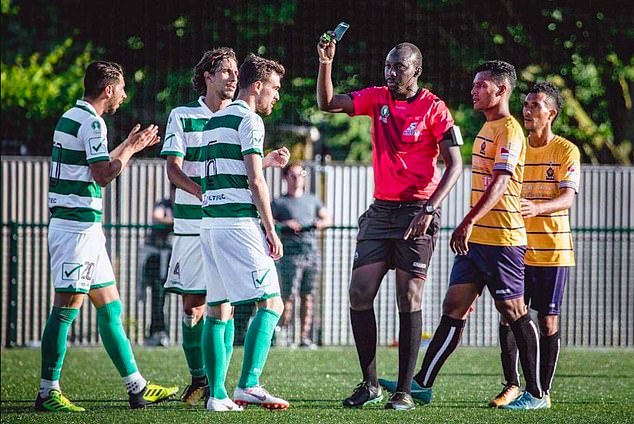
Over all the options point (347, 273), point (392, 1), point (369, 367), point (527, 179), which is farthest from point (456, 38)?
point (369, 367)

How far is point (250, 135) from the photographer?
290 inches

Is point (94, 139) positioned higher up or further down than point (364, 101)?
further down

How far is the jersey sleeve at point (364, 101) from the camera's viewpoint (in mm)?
8023

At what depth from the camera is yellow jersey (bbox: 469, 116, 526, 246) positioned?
7965mm

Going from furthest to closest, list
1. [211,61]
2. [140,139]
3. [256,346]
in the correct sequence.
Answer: [211,61]
[140,139]
[256,346]

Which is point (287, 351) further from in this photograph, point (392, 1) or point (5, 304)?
point (392, 1)

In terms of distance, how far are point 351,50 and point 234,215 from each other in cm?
1094

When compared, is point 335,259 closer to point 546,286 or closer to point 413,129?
point 546,286

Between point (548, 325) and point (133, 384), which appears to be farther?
point (548, 325)

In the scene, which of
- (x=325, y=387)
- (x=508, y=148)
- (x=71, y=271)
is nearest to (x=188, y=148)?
(x=71, y=271)

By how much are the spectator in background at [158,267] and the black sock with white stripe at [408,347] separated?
23.2ft

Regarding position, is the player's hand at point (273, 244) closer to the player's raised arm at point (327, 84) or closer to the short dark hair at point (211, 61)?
the player's raised arm at point (327, 84)

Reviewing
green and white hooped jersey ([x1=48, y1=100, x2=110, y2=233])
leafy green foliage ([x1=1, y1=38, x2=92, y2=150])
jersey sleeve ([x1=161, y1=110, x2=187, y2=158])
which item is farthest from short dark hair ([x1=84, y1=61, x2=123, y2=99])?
leafy green foliage ([x1=1, y1=38, x2=92, y2=150])

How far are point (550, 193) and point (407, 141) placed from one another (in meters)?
1.36
